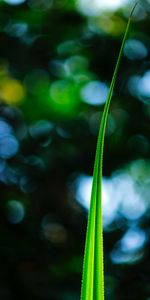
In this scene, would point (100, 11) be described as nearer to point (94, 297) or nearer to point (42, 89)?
point (42, 89)

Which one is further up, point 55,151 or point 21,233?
point 55,151

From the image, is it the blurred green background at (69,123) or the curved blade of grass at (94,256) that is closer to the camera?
the curved blade of grass at (94,256)

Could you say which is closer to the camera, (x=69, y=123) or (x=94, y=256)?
(x=94, y=256)

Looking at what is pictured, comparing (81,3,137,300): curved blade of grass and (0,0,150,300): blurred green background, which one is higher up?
(0,0,150,300): blurred green background

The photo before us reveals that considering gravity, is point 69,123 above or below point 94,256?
above

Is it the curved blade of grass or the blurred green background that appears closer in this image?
the curved blade of grass

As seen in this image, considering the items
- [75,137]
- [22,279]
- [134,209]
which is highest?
[75,137]

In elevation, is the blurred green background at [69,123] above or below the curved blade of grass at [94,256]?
above

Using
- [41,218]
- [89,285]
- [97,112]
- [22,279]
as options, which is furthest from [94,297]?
[97,112]
